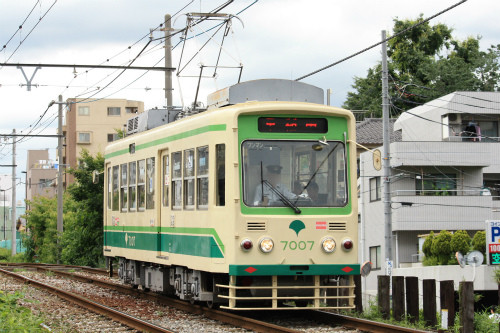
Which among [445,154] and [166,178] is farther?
[445,154]

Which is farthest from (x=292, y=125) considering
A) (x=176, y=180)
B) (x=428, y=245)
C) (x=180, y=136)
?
(x=428, y=245)

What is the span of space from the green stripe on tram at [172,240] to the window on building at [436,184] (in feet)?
72.8

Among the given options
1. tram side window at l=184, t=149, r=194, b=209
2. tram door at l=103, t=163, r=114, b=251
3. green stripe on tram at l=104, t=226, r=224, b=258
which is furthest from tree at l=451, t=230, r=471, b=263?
tram side window at l=184, t=149, r=194, b=209

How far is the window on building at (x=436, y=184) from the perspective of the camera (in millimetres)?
38312

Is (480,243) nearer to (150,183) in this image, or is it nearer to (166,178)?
(150,183)

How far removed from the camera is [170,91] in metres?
23.6

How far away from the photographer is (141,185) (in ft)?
52.7

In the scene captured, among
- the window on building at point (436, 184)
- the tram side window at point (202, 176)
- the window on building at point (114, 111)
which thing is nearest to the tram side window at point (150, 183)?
the tram side window at point (202, 176)

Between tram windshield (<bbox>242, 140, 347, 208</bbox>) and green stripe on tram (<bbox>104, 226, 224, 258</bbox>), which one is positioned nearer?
tram windshield (<bbox>242, 140, 347, 208</bbox>)

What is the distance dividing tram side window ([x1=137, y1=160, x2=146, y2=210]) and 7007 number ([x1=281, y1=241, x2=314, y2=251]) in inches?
170

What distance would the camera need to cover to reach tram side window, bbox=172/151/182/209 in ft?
45.6

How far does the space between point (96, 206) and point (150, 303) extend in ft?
64.3

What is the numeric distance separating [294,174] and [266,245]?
1071 millimetres

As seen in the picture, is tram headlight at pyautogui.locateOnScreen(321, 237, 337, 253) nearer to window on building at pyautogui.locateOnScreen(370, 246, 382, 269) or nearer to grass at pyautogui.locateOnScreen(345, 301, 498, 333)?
grass at pyautogui.locateOnScreen(345, 301, 498, 333)
